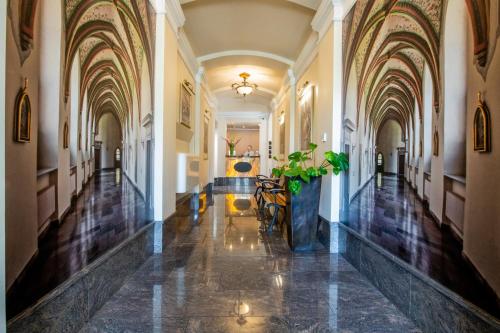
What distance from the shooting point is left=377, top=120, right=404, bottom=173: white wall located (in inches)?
86.7

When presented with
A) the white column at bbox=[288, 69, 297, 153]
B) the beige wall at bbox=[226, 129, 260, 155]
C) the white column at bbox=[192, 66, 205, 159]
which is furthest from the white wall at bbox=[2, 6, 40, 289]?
the beige wall at bbox=[226, 129, 260, 155]

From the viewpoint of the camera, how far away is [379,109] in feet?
8.07

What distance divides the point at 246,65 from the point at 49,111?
20.6 ft

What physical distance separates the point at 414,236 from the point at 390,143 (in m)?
0.70

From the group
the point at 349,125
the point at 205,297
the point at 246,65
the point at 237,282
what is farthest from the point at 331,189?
the point at 246,65

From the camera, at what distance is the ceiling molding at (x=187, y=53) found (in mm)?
5020

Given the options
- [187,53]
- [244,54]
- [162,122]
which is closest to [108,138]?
[162,122]

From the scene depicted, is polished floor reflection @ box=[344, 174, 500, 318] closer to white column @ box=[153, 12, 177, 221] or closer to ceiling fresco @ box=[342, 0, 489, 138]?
ceiling fresco @ box=[342, 0, 489, 138]

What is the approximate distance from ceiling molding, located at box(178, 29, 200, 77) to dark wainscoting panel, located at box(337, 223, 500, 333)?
4.12 meters

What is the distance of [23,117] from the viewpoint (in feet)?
4.41

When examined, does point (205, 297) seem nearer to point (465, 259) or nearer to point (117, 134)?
point (117, 134)

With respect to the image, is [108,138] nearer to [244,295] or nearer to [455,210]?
[244,295]

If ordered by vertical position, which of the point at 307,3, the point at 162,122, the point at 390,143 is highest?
the point at 307,3

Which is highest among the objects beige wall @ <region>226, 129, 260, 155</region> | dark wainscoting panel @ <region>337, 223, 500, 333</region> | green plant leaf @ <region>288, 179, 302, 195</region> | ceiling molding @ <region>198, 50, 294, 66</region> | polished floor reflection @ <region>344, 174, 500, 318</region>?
ceiling molding @ <region>198, 50, 294, 66</region>
